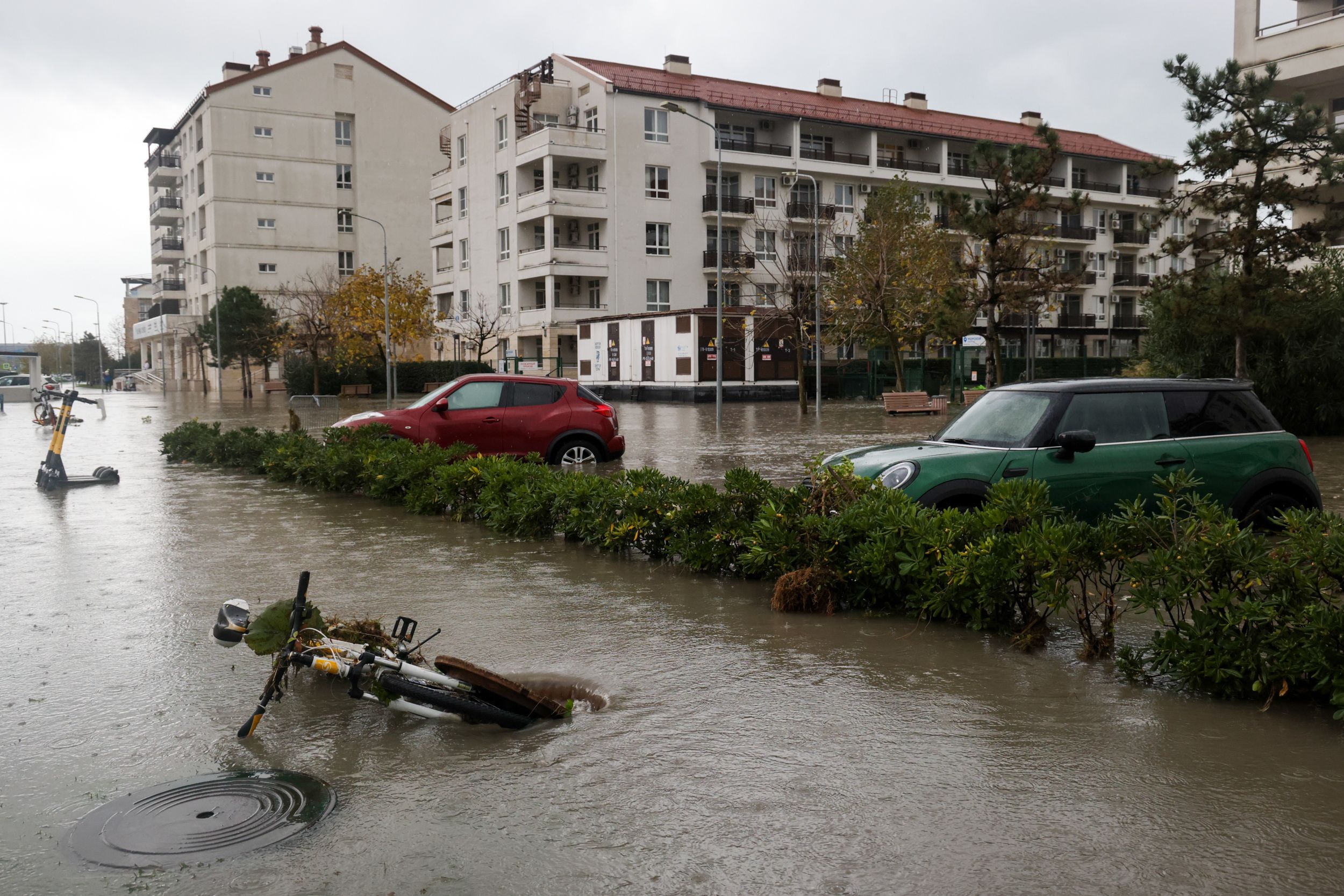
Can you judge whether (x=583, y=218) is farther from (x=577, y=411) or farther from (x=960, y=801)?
(x=960, y=801)

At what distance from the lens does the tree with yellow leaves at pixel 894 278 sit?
135 feet

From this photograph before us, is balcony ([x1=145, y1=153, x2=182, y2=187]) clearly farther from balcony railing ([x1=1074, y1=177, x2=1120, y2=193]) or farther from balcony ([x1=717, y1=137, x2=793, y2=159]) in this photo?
balcony railing ([x1=1074, y1=177, x2=1120, y2=193])

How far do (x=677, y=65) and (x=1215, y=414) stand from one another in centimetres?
5764

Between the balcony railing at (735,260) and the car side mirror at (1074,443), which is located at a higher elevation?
the balcony railing at (735,260)

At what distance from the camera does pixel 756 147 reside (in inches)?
2360

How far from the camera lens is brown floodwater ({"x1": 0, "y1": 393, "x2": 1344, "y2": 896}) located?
3521mm

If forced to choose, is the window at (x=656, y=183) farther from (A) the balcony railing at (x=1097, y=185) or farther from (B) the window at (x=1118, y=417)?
(B) the window at (x=1118, y=417)

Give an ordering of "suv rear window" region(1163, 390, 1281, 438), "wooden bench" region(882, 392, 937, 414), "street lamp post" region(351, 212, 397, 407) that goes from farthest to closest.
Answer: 1. "street lamp post" region(351, 212, 397, 407)
2. "wooden bench" region(882, 392, 937, 414)
3. "suv rear window" region(1163, 390, 1281, 438)

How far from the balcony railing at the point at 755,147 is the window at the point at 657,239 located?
6.02 meters

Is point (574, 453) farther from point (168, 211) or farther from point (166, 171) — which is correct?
point (168, 211)

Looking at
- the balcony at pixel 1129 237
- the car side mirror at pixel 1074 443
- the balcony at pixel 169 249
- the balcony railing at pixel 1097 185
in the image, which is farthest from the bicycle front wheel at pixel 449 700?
the balcony at pixel 169 249

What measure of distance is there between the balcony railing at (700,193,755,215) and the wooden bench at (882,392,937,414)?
2575cm

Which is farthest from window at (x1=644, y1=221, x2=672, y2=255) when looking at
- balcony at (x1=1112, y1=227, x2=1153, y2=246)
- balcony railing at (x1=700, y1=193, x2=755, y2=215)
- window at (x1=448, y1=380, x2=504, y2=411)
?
window at (x1=448, y1=380, x2=504, y2=411)

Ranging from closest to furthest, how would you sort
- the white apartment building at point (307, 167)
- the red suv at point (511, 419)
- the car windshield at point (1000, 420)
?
1. the car windshield at point (1000, 420)
2. the red suv at point (511, 419)
3. the white apartment building at point (307, 167)
